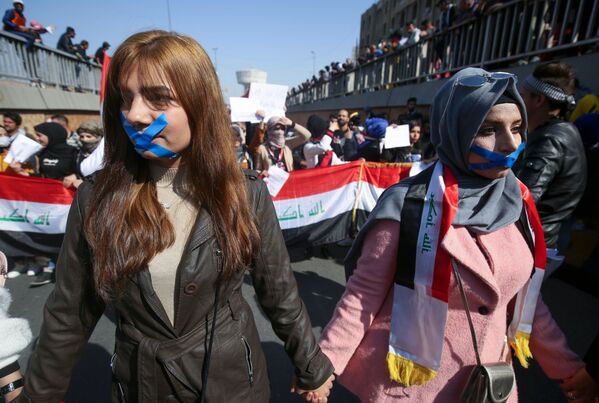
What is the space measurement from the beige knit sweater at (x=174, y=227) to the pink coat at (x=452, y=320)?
2.19 ft

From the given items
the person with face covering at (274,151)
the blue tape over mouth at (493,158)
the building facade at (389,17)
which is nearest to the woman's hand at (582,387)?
the blue tape over mouth at (493,158)

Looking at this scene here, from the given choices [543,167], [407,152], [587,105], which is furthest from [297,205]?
[587,105]

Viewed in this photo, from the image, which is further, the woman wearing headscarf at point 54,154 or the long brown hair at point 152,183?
the woman wearing headscarf at point 54,154

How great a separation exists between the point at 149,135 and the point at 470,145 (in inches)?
44.6

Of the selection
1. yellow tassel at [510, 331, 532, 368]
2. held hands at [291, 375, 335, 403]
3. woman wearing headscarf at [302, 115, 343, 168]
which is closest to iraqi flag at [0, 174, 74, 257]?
woman wearing headscarf at [302, 115, 343, 168]

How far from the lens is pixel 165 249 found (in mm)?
1250

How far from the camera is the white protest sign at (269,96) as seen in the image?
158 inches

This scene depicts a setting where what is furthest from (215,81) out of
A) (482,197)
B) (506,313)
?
(506,313)

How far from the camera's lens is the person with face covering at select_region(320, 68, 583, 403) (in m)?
1.29

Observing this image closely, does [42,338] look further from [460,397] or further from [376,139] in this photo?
[376,139]

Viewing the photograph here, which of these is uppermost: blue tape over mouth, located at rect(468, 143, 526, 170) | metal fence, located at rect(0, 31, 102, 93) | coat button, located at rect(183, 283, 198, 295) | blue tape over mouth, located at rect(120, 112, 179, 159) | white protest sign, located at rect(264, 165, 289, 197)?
metal fence, located at rect(0, 31, 102, 93)

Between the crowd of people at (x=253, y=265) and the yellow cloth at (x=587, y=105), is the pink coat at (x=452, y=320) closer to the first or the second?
the crowd of people at (x=253, y=265)

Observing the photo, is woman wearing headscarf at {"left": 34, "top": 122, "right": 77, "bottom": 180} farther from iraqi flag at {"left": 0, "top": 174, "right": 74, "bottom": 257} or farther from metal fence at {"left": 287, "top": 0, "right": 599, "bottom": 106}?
metal fence at {"left": 287, "top": 0, "right": 599, "bottom": 106}

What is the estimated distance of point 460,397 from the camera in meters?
1.34
